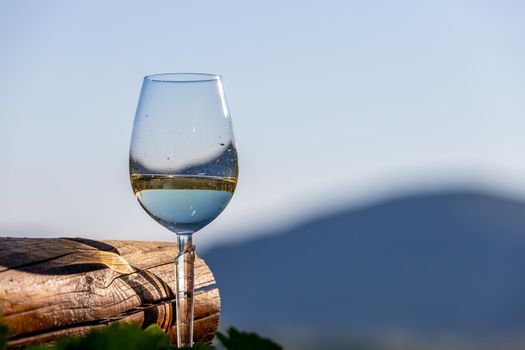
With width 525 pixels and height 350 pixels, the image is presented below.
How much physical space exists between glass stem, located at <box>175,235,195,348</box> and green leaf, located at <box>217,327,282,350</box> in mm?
1472

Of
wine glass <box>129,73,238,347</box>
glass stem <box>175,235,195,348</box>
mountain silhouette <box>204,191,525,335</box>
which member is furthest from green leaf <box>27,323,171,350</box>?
mountain silhouette <box>204,191,525,335</box>

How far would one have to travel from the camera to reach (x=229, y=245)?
145125mm

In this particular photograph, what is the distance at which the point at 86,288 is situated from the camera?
239 centimetres

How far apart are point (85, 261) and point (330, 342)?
364 ft

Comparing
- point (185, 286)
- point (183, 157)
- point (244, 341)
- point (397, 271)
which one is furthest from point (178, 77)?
point (397, 271)

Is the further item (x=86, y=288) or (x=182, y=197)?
(x=86, y=288)

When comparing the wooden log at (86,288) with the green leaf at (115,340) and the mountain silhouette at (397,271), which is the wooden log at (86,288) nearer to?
the green leaf at (115,340)

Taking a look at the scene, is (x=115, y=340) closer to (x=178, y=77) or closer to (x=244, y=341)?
(x=244, y=341)

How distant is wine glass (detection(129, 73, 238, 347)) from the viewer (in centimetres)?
222

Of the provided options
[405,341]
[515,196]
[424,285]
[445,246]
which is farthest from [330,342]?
[515,196]

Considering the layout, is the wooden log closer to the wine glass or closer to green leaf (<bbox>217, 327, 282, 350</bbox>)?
the wine glass

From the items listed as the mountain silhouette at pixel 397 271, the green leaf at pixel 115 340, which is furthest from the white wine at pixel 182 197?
the mountain silhouette at pixel 397 271

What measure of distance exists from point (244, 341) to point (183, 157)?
4.51 ft

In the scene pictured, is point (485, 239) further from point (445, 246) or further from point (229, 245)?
point (229, 245)
